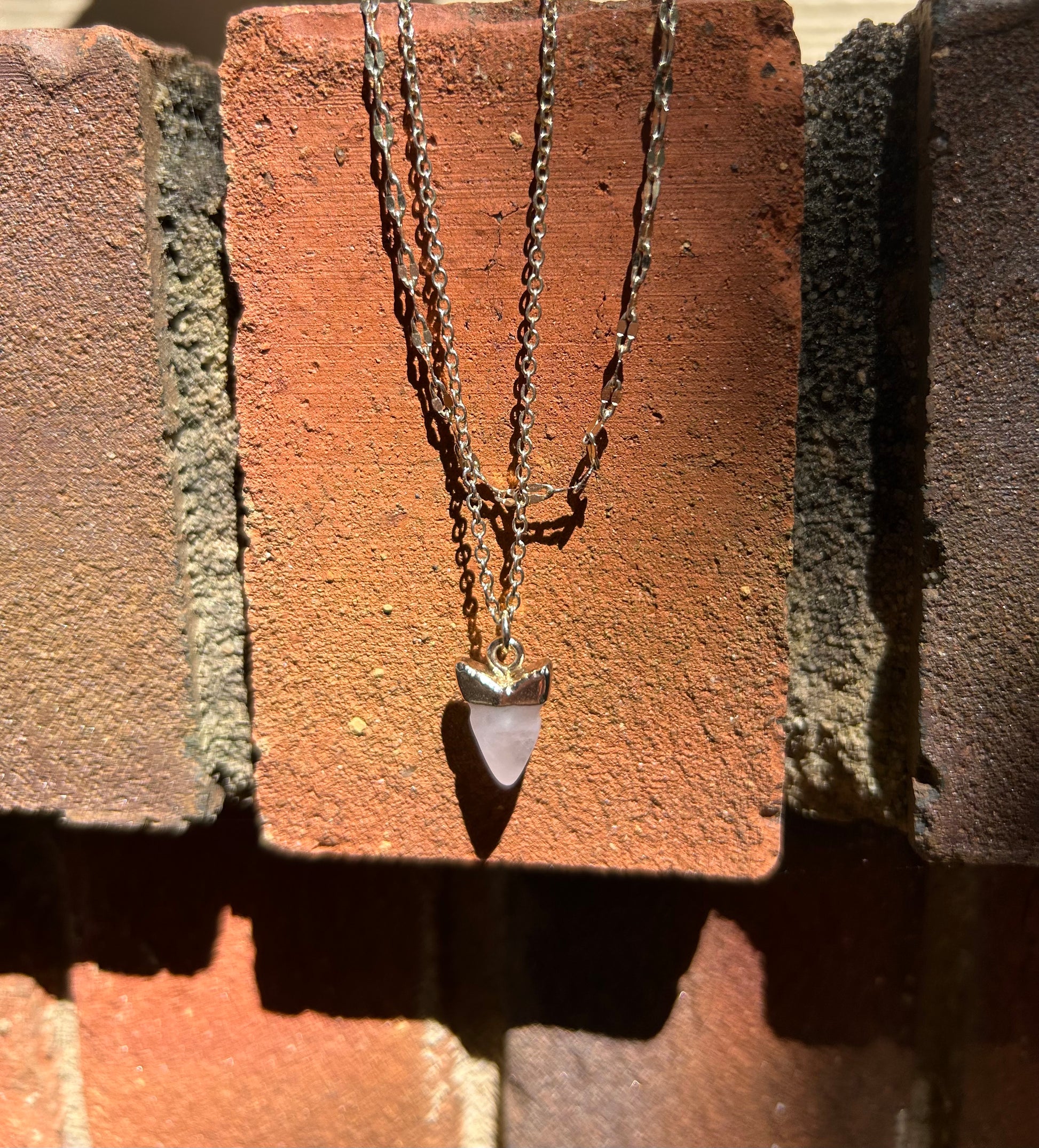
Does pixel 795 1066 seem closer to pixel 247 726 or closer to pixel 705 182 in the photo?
pixel 247 726

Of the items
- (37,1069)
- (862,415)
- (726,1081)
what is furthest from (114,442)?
(726,1081)

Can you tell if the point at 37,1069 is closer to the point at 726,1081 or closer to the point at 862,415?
the point at 726,1081

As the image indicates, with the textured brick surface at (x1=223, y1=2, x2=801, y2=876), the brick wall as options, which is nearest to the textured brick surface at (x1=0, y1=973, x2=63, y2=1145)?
the brick wall

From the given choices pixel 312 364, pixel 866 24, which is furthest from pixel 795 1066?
pixel 866 24

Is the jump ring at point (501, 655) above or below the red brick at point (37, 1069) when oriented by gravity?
above

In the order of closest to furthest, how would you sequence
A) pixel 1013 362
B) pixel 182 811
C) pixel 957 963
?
pixel 1013 362 < pixel 182 811 < pixel 957 963

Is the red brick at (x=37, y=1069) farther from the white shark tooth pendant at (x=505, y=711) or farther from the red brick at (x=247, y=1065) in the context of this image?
the white shark tooth pendant at (x=505, y=711)

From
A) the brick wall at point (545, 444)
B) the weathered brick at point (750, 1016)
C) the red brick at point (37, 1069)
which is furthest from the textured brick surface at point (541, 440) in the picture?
the red brick at point (37, 1069)

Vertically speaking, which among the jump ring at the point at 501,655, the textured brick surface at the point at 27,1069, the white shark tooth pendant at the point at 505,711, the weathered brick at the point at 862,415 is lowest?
the textured brick surface at the point at 27,1069
